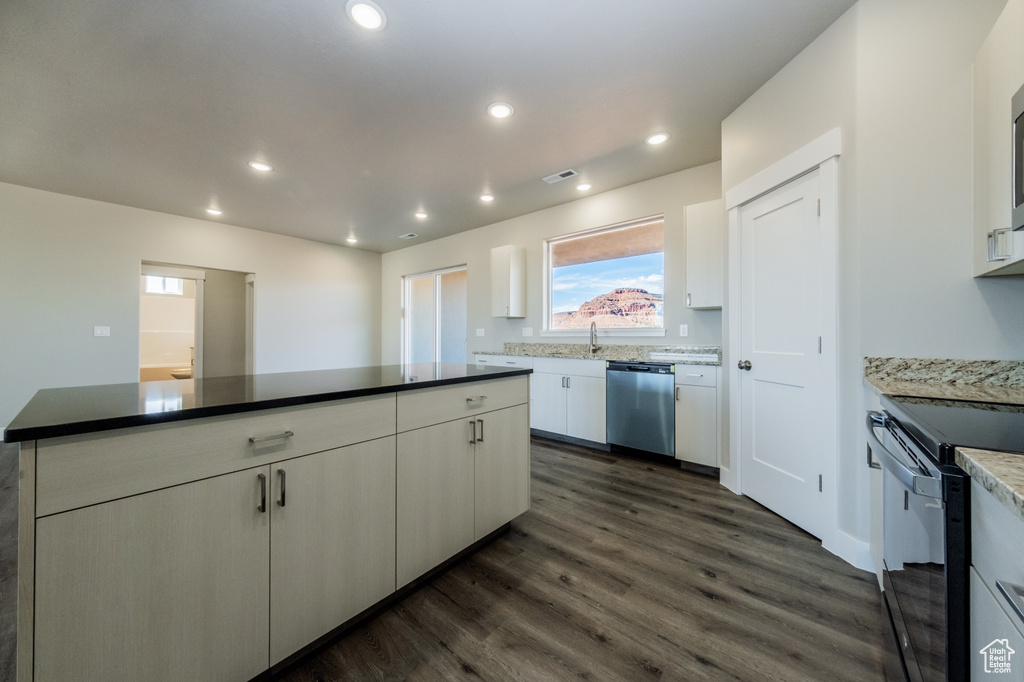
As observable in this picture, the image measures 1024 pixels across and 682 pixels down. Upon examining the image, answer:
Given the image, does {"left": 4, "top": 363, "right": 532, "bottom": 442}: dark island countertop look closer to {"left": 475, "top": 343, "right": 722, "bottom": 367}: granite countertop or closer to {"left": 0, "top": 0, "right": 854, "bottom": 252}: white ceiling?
{"left": 0, "top": 0, "right": 854, "bottom": 252}: white ceiling

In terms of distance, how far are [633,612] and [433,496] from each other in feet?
3.09

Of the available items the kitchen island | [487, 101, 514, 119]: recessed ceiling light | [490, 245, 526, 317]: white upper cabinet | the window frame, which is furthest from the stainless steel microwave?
[490, 245, 526, 317]: white upper cabinet

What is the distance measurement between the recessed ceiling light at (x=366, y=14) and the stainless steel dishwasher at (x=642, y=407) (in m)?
2.94

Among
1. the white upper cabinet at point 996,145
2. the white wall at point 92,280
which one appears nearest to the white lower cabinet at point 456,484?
the white upper cabinet at point 996,145

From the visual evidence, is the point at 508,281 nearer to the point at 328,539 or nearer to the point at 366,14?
the point at 366,14

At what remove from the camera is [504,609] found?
1.53 m

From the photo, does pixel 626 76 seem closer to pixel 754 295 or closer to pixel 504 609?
pixel 754 295

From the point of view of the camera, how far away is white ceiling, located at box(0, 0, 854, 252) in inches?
70.7

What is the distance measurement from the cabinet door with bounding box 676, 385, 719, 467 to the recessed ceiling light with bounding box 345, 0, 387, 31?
10.3 feet

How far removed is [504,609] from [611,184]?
371 cm

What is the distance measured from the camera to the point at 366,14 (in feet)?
5.78

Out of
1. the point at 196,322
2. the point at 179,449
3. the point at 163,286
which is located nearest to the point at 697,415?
the point at 179,449

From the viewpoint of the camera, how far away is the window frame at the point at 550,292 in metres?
3.68

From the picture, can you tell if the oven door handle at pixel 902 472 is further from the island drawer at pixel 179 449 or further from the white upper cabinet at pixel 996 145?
the island drawer at pixel 179 449
